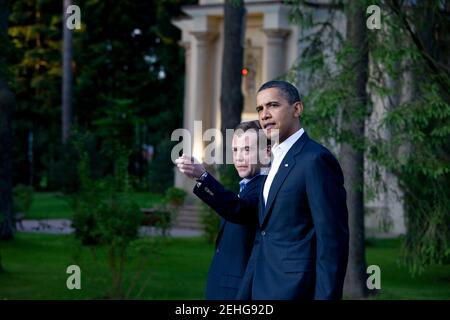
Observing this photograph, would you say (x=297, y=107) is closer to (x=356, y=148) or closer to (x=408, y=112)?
(x=408, y=112)

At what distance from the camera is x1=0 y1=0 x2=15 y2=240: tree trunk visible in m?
19.1

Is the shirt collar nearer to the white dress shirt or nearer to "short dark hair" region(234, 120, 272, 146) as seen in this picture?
the white dress shirt

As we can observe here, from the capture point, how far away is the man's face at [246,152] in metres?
5.77

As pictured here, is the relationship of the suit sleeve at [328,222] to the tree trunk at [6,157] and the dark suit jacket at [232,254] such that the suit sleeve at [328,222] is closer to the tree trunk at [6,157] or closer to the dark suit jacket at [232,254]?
the dark suit jacket at [232,254]

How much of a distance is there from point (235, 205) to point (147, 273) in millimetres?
11743

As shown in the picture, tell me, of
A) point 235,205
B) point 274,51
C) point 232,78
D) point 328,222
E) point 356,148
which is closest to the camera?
point 328,222

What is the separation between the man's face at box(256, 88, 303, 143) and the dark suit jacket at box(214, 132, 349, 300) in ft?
0.42

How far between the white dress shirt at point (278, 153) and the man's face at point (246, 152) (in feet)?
0.91

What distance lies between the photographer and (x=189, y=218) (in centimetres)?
2875

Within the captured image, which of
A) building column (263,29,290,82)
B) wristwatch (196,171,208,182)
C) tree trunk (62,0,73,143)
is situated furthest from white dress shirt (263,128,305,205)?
tree trunk (62,0,73,143)

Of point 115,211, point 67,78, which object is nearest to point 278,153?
point 115,211
